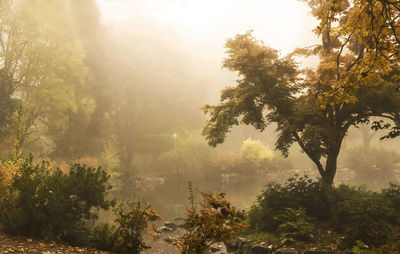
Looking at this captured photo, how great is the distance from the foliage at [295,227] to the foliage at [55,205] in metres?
4.90

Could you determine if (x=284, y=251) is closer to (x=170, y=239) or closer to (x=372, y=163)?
(x=170, y=239)

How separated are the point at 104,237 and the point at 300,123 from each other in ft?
23.5

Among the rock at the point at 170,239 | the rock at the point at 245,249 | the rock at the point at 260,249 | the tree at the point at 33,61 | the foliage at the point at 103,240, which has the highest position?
the tree at the point at 33,61

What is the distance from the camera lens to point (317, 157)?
10281mm

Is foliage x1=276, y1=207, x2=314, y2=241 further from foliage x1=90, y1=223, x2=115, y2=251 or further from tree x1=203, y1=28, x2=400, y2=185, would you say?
foliage x1=90, y1=223, x2=115, y2=251

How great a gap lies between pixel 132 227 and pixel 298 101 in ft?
25.3

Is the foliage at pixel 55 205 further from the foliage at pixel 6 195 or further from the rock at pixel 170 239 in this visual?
the rock at pixel 170 239

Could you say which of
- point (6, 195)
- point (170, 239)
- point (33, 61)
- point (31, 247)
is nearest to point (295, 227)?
point (170, 239)

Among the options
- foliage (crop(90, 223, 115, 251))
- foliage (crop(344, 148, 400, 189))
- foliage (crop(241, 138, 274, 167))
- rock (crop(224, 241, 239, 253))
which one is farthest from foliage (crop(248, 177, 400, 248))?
foliage (crop(344, 148, 400, 189))

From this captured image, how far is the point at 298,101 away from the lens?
10336mm

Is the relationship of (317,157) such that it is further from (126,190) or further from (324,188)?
(126,190)

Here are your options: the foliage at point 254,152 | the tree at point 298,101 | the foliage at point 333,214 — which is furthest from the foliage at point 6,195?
the foliage at point 254,152

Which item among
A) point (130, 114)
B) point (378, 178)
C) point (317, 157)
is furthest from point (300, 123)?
point (130, 114)

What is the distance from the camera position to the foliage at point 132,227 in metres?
5.36
